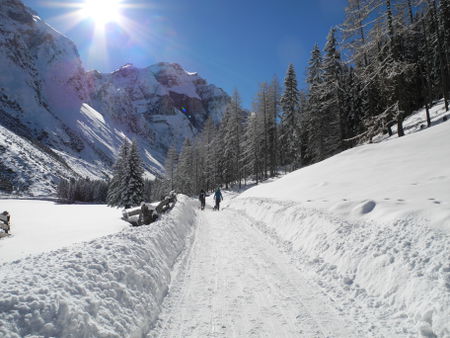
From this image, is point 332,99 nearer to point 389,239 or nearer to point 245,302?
point 389,239

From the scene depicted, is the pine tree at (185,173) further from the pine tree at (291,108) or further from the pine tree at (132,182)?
the pine tree at (291,108)

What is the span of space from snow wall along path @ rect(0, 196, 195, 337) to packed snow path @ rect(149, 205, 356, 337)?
504mm

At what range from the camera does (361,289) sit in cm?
615

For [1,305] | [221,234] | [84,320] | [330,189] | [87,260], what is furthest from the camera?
[330,189]

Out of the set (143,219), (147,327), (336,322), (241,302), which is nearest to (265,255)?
(241,302)

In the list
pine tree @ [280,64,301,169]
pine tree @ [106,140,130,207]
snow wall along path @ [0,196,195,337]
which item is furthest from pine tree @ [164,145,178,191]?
snow wall along path @ [0,196,195,337]

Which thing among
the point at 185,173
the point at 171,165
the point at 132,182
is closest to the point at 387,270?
the point at 132,182

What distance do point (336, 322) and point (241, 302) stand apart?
6.20 ft

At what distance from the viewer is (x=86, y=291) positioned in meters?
4.68

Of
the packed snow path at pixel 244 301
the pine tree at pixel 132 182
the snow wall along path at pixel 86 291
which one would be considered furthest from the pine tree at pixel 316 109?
the snow wall along path at pixel 86 291

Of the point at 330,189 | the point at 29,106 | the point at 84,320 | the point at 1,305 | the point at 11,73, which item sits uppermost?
the point at 11,73

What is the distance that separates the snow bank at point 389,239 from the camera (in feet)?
16.3

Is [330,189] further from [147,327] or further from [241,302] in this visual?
[147,327]

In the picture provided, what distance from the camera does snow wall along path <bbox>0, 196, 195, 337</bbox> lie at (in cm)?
358
